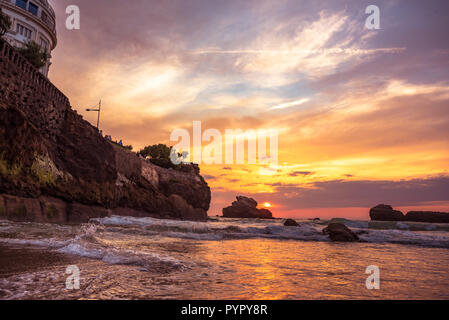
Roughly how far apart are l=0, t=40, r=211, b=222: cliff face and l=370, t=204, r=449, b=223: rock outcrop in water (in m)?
44.2

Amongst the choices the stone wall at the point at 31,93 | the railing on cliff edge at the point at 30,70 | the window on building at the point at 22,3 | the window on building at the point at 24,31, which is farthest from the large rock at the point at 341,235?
the window on building at the point at 22,3

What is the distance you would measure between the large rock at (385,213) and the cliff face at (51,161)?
4405cm

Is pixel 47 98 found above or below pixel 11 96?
above

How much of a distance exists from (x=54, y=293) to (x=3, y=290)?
1.64 ft

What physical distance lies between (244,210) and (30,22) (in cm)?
7694

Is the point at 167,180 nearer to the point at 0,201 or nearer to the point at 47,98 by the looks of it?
the point at 47,98

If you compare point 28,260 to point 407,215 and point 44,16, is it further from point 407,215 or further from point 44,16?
point 407,215

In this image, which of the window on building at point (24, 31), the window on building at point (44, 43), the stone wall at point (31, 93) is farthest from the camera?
the window on building at point (44, 43)

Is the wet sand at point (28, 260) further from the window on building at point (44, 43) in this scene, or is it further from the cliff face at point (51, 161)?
the window on building at point (44, 43)

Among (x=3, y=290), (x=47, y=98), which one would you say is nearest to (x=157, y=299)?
(x=3, y=290)

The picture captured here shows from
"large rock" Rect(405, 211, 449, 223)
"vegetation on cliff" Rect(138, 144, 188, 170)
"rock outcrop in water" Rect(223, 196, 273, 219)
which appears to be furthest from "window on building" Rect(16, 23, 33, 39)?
"rock outcrop in water" Rect(223, 196, 273, 219)

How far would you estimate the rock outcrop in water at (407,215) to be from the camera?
46487 mm

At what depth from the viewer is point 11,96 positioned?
16125mm

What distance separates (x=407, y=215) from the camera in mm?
48625
